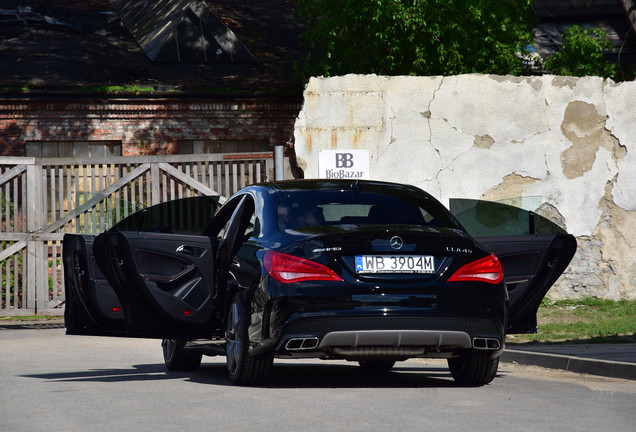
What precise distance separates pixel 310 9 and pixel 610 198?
9.17 m

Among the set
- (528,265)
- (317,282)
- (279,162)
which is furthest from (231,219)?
(279,162)

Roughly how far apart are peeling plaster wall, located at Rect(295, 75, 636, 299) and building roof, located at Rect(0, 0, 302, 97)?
758 centimetres

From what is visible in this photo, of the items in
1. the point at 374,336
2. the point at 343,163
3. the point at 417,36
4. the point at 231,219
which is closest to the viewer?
the point at 374,336

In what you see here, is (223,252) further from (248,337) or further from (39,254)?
(39,254)

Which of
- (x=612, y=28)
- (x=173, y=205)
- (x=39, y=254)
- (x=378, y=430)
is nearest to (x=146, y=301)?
(x=378, y=430)

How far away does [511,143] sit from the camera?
51.2 ft

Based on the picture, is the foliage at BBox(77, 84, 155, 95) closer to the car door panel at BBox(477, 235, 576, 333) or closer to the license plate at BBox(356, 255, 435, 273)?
the car door panel at BBox(477, 235, 576, 333)

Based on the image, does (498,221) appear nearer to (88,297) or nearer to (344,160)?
(88,297)

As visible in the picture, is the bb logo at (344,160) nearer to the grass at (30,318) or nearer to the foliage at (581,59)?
the grass at (30,318)

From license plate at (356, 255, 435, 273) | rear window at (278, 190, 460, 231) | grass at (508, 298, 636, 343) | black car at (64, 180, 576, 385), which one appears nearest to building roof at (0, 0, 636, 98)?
grass at (508, 298, 636, 343)

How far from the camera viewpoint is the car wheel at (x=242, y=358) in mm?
7879

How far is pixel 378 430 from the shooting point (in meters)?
5.96

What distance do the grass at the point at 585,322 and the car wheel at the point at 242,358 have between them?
4.51 metres

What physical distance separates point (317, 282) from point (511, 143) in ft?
28.6
